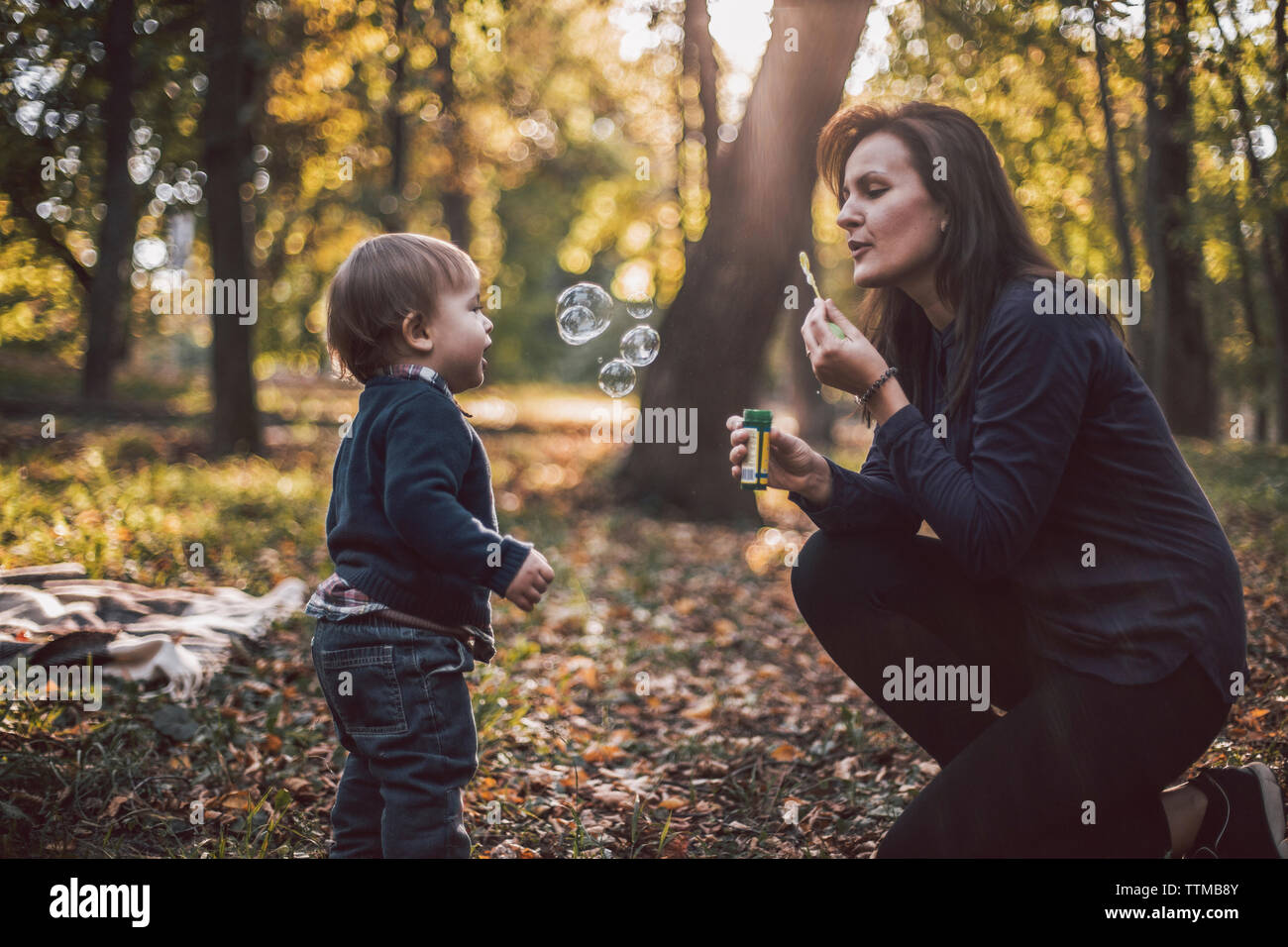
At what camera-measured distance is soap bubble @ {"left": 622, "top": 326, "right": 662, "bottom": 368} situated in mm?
3893

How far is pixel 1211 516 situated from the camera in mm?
2275

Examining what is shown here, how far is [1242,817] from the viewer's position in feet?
7.85

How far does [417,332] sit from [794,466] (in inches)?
42.9

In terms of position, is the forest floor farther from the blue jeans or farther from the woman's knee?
the woman's knee

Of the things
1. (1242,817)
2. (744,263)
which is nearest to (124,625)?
(1242,817)

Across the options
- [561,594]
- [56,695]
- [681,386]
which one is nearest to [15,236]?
[681,386]

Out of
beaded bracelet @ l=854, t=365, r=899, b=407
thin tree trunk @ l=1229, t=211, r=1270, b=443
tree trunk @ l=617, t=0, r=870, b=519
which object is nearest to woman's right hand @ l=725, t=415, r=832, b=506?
beaded bracelet @ l=854, t=365, r=899, b=407

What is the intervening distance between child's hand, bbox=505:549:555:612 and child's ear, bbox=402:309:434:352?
0.64 metres

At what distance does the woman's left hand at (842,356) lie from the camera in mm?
2396

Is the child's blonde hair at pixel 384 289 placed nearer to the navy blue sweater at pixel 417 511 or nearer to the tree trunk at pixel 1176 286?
the navy blue sweater at pixel 417 511

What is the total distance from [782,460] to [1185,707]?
1137 mm

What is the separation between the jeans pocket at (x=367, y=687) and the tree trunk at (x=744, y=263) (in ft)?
20.9

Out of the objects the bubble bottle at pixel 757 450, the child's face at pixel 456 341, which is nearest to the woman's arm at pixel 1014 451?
the bubble bottle at pixel 757 450

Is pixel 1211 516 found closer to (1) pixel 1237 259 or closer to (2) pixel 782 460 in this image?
(2) pixel 782 460
